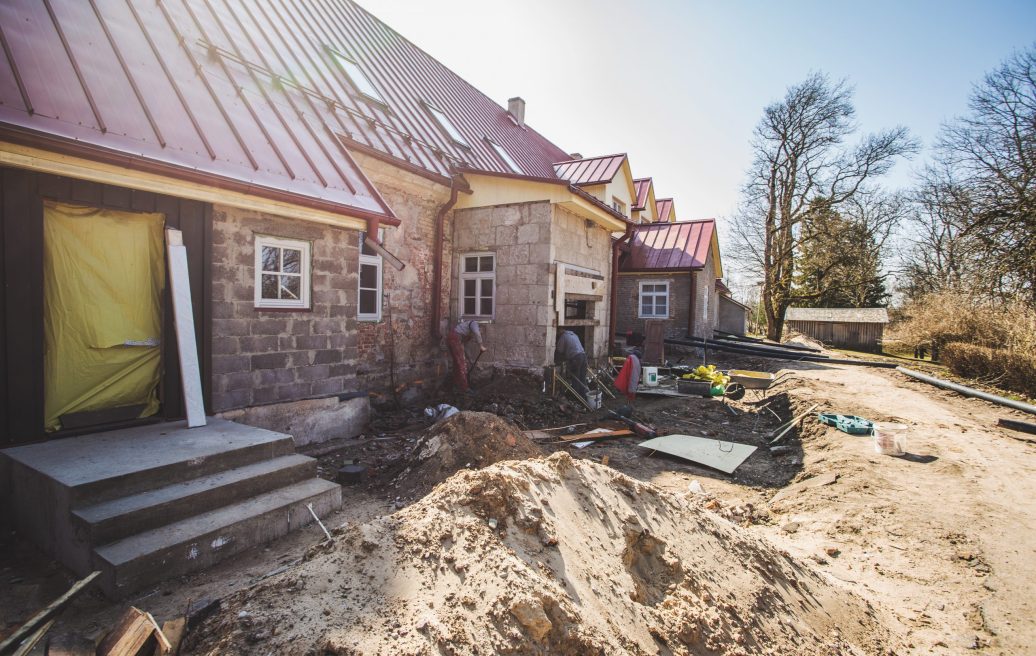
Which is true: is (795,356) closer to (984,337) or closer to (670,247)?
(984,337)

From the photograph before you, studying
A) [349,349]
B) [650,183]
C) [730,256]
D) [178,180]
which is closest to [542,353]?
[349,349]

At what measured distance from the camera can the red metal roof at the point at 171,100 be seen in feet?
14.5

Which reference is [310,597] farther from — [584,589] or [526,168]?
[526,168]

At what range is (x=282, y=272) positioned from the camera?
6.55m

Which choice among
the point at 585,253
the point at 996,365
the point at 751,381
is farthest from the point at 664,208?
the point at 751,381

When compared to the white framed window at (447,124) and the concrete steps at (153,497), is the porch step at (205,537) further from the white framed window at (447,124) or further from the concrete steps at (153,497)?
the white framed window at (447,124)

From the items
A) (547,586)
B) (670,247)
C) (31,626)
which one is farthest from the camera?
(670,247)

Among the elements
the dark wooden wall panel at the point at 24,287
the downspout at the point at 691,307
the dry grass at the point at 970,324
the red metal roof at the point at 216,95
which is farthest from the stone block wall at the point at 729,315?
the dark wooden wall panel at the point at 24,287

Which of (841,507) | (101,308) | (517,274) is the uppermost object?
(517,274)

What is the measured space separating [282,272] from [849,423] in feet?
30.1

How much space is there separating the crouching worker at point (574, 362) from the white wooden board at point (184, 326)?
7.14 m

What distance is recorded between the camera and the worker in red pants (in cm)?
1035

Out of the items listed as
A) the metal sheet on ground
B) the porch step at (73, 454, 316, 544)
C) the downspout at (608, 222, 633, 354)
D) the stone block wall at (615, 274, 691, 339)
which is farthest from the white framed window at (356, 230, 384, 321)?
Answer: the stone block wall at (615, 274, 691, 339)

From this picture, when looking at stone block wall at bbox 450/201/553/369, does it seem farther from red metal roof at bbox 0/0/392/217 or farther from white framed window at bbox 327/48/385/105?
red metal roof at bbox 0/0/392/217
